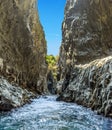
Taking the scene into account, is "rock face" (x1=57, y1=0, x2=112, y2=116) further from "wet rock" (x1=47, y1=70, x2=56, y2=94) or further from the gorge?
"wet rock" (x1=47, y1=70, x2=56, y2=94)

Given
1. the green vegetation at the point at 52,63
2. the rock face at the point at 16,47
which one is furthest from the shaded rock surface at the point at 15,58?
the green vegetation at the point at 52,63

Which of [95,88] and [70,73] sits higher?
[70,73]

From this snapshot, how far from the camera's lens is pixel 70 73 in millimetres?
42875

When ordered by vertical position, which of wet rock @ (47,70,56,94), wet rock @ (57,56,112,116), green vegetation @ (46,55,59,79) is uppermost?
green vegetation @ (46,55,59,79)

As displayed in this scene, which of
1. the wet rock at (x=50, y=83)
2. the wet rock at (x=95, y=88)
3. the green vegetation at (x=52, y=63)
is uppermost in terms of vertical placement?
the green vegetation at (x=52, y=63)

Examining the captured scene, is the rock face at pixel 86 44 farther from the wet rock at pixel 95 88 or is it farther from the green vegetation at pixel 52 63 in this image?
the green vegetation at pixel 52 63

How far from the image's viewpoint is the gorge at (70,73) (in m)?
18.6

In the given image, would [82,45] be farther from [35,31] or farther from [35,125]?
[35,31]

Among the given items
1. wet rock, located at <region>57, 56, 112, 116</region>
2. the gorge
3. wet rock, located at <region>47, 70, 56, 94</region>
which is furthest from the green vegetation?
wet rock, located at <region>57, 56, 112, 116</region>

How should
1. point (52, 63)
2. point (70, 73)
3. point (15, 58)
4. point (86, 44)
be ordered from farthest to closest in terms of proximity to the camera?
1. point (52, 63)
2. point (70, 73)
3. point (15, 58)
4. point (86, 44)

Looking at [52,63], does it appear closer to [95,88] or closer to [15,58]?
[15,58]

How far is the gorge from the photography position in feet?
61.2

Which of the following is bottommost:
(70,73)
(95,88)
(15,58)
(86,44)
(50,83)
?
(95,88)

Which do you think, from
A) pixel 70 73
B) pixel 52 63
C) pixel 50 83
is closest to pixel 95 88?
pixel 70 73
